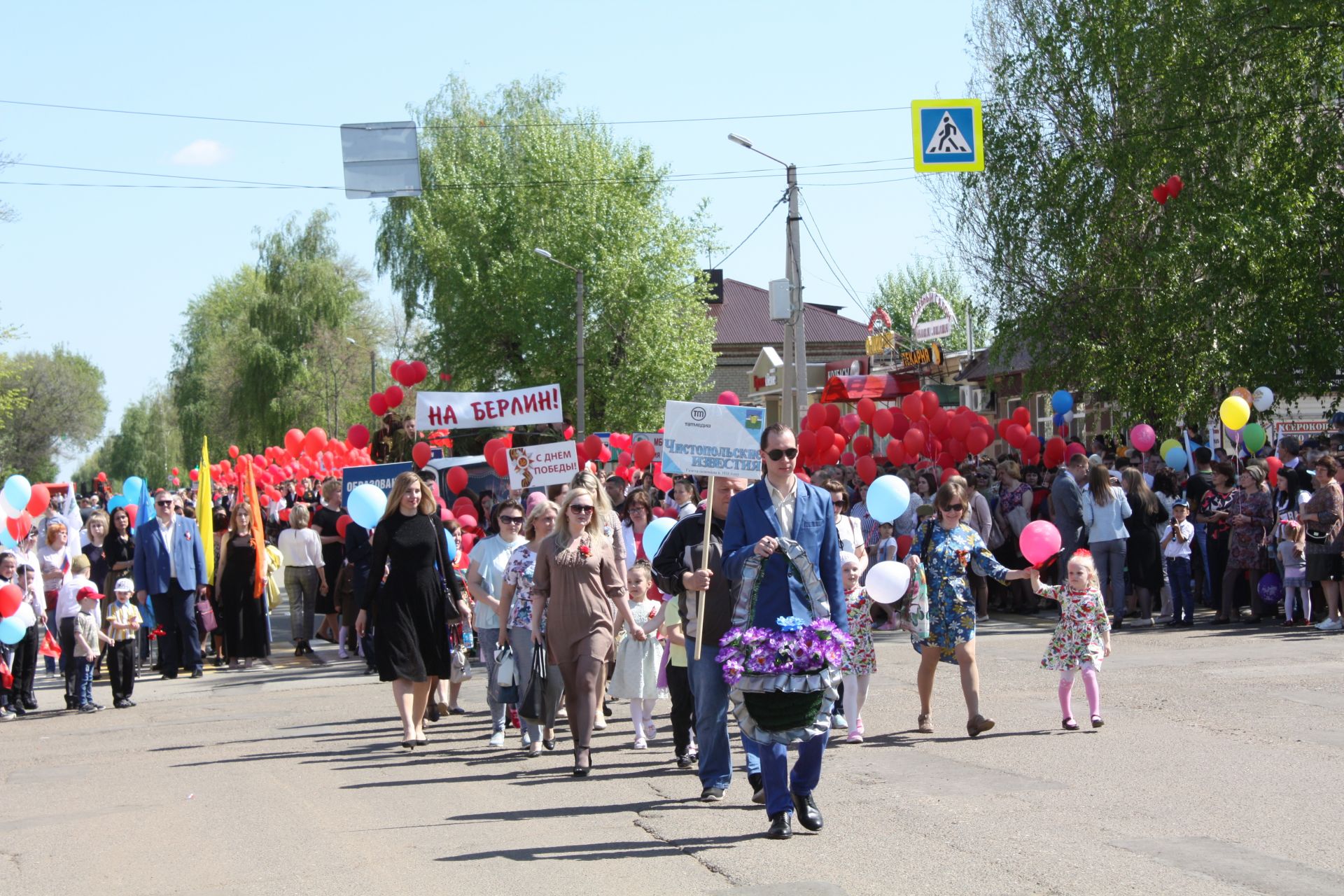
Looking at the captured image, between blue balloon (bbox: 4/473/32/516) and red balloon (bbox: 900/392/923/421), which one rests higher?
red balloon (bbox: 900/392/923/421)

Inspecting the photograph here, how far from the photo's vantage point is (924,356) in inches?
1877

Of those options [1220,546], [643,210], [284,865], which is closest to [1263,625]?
[1220,546]

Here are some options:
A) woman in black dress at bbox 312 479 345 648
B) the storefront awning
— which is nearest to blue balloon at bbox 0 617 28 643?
woman in black dress at bbox 312 479 345 648

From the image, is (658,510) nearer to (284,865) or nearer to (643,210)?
(284,865)

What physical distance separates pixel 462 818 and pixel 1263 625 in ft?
35.9

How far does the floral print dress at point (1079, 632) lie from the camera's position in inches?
393

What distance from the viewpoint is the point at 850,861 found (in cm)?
634

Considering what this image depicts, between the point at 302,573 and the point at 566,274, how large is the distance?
29.5 meters

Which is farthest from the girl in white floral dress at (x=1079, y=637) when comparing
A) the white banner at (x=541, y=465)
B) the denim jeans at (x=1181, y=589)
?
the white banner at (x=541, y=465)

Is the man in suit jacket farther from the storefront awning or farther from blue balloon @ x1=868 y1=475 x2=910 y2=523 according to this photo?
the storefront awning

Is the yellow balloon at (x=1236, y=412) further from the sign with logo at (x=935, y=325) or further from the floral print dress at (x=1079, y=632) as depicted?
the sign with logo at (x=935, y=325)

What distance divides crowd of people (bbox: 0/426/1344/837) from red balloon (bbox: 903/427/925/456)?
425 millimetres

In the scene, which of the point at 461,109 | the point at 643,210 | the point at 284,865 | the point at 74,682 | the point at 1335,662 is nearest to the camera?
the point at 284,865

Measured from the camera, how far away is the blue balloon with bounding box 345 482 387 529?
12.7 meters
